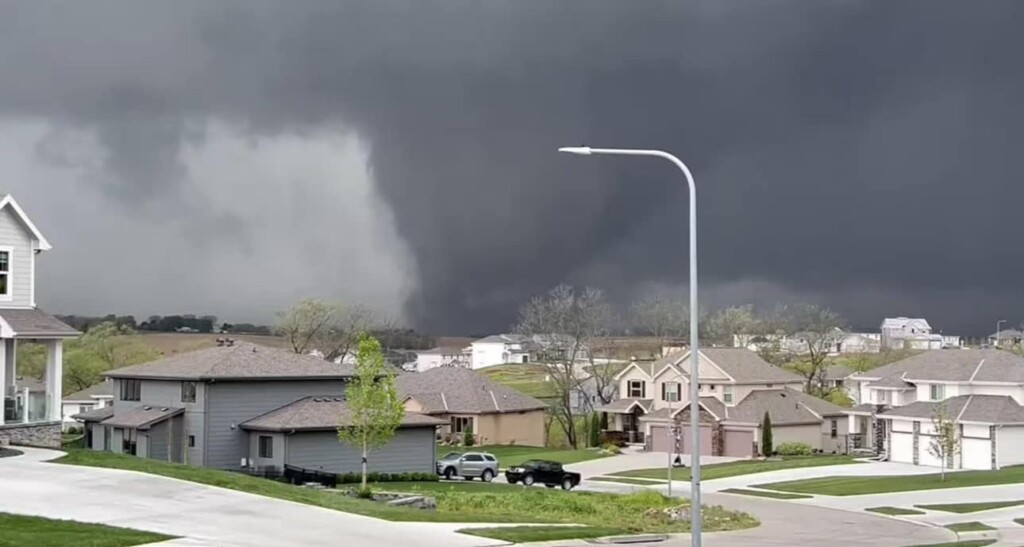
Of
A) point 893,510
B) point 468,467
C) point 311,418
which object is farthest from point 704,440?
point 311,418

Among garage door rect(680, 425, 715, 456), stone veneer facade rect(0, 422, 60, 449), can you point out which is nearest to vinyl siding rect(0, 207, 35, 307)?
stone veneer facade rect(0, 422, 60, 449)

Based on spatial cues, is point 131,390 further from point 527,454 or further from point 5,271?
point 527,454

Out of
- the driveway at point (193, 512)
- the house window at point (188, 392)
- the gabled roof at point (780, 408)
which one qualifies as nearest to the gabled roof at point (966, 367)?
the gabled roof at point (780, 408)

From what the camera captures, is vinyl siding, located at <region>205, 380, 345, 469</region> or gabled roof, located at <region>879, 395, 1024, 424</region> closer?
vinyl siding, located at <region>205, 380, 345, 469</region>

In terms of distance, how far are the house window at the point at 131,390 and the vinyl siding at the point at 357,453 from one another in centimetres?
904

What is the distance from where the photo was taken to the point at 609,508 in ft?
151

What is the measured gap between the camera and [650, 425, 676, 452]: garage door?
9050 cm

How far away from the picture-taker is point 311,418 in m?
57.8

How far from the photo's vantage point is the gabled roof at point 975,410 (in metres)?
73.1

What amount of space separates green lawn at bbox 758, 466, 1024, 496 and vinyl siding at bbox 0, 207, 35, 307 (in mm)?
38395

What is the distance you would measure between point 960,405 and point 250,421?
144ft

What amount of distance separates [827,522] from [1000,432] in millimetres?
30014

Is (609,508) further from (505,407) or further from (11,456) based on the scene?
(505,407)

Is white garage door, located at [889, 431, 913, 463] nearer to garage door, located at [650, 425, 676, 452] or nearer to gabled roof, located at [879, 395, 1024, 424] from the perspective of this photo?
gabled roof, located at [879, 395, 1024, 424]
